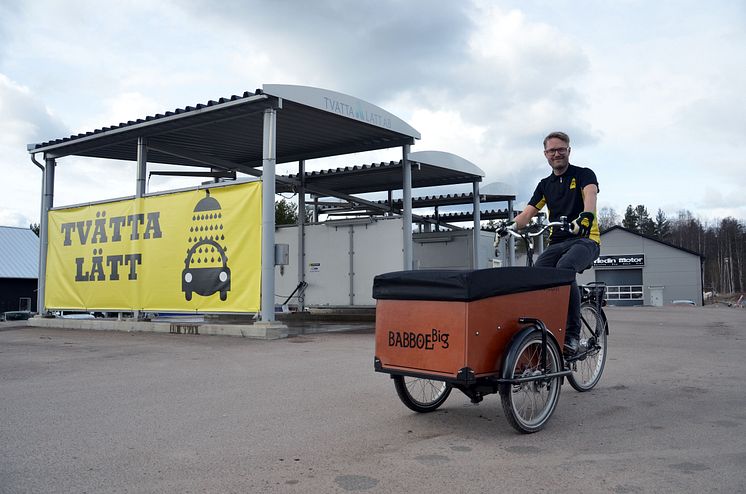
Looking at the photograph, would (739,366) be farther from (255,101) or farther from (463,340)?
(255,101)

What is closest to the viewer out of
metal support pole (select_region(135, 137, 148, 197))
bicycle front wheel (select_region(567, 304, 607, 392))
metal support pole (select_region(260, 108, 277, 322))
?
bicycle front wheel (select_region(567, 304, 607, 392))

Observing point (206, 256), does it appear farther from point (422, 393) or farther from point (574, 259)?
point (574, 259)

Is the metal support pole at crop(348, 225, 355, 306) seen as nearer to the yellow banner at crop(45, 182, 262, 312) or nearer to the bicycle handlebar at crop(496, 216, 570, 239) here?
the yellow banner at crop(45, 182, 262, 312)

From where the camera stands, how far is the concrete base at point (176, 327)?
437 inches

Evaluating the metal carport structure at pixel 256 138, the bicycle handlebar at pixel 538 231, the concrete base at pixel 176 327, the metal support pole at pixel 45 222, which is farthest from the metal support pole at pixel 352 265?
the bicycle handlebar at pixel 538 231

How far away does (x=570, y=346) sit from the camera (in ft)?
17.1

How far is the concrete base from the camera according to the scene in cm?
1109

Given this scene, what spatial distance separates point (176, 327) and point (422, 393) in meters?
8.49

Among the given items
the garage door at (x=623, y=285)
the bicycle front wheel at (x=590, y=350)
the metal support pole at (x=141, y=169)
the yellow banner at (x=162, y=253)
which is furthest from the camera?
the garage door at (x=623, y=285)

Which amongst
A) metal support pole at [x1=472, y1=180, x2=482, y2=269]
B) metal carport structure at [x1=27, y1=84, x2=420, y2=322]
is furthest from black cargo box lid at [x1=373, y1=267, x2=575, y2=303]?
metal support pole at [x1=472, y1=180, x2=482, y2=269]

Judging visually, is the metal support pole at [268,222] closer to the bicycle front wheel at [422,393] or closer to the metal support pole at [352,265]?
the metal support pole at [352,265]

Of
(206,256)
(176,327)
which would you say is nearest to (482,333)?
(206,256)

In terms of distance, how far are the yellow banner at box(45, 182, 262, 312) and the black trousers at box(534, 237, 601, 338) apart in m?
6.90

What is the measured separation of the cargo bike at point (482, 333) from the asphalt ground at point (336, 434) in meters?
0.31
